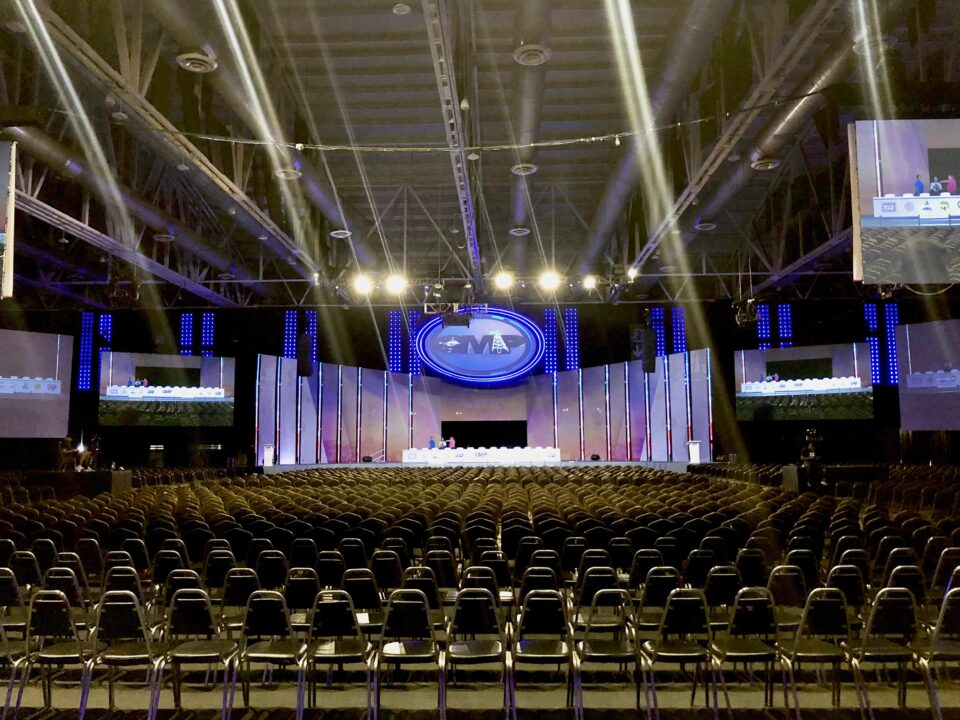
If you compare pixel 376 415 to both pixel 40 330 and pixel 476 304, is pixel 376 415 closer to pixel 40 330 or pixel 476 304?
pixel 476 304

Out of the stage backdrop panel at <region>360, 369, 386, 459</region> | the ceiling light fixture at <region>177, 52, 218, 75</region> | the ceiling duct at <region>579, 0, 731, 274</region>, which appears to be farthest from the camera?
the stage backdrop panel at <region>360, 369, 386, 459</region>

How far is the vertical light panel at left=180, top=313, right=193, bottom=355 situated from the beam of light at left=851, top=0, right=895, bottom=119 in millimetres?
22244

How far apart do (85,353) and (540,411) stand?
1588 cm

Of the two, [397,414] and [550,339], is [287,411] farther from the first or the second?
[550,339]

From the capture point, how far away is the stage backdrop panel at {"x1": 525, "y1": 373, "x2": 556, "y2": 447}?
2836 centimetres

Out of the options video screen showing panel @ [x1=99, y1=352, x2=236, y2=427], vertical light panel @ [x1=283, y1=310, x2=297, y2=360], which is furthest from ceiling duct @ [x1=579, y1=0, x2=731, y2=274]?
video screen showing panel @ [x1=99, y1=352, x2=236, y2=427]

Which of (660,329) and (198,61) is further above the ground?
(660,329)

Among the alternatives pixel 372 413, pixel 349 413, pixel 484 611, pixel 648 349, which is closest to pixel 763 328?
pixel 648 349

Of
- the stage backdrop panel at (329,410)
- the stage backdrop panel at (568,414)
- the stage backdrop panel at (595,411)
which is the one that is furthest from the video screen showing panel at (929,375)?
the stage backdrop panel at (329,410)

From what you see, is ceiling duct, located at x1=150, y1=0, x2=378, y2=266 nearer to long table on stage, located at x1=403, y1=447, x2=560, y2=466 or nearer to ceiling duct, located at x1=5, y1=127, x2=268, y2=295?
ceiling duct, located at x1=5, y1=127, x2=268, y2=295

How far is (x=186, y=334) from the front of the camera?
2497 cm

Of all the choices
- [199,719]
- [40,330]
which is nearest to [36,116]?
[199,719]

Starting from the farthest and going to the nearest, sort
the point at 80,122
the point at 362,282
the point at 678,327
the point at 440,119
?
the point at 678,327 → the point at 362,282 → the point at 440,119 → the point at 80,122

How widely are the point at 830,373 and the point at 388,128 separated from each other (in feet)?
52.8
